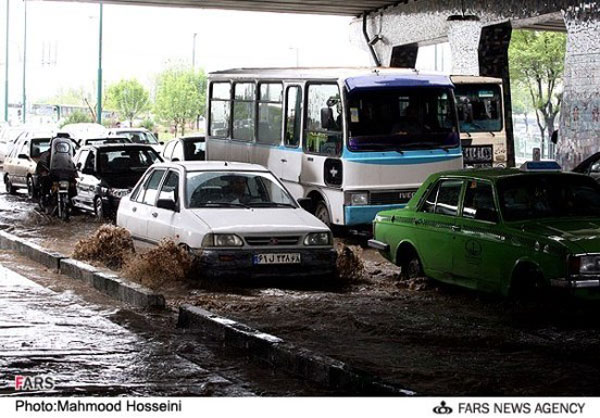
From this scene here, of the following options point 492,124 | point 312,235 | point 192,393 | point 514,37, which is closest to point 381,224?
point 312,235

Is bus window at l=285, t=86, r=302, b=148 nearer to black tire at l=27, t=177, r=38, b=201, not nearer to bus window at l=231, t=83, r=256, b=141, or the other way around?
bus window at l=231, t=83, r=256, b=141

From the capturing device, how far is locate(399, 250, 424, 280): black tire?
43.2 ft

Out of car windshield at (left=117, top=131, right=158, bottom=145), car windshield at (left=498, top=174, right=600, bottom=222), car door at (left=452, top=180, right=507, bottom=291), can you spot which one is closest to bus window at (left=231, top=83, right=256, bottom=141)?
car door at (left=452, top=180, right=507, bottom=291)

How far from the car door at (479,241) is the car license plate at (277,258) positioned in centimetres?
185

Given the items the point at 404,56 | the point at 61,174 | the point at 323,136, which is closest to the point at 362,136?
the point at 323,136

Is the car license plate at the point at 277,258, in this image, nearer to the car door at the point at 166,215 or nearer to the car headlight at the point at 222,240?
the car headlight at the point at 222,240

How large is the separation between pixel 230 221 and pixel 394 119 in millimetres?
5389

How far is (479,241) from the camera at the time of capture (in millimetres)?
11750

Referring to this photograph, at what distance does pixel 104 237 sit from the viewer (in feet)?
49.6

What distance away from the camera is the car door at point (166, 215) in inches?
540

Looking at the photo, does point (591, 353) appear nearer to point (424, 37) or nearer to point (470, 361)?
point (470, 361)

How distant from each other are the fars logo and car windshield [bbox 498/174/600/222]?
5.12 metres

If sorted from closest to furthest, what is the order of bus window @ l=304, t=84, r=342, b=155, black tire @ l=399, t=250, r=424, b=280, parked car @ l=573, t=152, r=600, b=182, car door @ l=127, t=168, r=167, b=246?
black tire @ l=399, t=250, r=424, b=280, car door @ l=127, t=168, r=167, b=246, bus window @ l=304, t=84, r=342, b=155, parked car @ l=573, t=152, r=600, b=182

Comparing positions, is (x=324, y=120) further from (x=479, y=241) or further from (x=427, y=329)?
(x=427, y=329)
